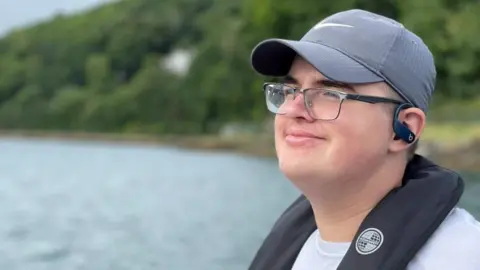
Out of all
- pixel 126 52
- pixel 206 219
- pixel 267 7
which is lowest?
pixel 206 219

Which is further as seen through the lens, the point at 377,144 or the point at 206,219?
the point at 206,219

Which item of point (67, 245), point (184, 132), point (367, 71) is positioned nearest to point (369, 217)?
point (367, 71)

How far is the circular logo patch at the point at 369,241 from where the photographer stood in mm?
1660

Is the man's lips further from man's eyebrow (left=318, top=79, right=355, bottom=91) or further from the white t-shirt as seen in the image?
the white t-shirt

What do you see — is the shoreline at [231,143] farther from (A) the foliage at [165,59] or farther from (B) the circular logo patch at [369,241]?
(A) the foliage at [165,59]

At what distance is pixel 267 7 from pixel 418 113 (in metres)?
47.5

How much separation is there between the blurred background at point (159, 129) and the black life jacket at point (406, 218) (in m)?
7.13

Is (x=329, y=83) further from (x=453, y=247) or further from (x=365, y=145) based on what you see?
(x=453, y=247)

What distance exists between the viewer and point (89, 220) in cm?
1355

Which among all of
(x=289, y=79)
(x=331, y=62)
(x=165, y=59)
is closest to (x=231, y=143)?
(x=165, y=59)

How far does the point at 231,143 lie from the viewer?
150ft

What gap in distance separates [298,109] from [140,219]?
1203 centimetres

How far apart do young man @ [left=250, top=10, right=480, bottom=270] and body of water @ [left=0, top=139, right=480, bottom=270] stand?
7.16 meters

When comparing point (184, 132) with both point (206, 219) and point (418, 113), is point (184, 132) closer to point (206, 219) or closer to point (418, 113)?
point (206, 219)
